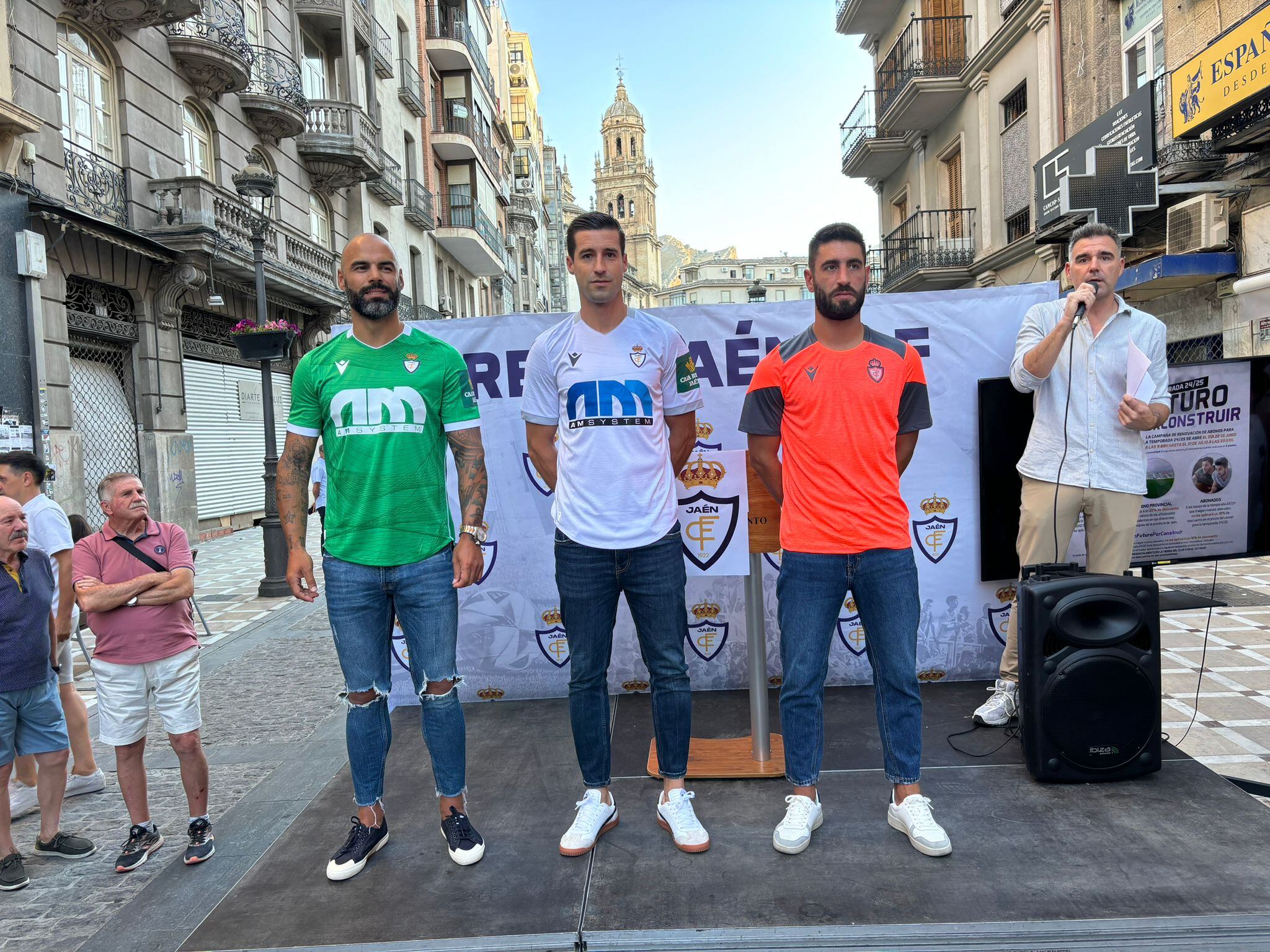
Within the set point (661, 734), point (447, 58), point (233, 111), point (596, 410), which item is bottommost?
point (661, 734)

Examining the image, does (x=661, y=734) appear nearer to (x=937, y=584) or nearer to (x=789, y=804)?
(x=789, y=804)

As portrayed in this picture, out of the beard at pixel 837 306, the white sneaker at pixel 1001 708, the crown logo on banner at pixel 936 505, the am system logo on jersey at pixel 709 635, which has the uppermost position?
the beard at pixel 837 306

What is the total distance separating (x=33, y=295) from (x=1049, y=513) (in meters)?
11.9

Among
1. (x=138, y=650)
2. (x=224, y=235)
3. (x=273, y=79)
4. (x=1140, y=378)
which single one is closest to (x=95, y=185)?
(x=224, y=235)

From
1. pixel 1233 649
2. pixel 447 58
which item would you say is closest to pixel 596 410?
pixel 1233 649

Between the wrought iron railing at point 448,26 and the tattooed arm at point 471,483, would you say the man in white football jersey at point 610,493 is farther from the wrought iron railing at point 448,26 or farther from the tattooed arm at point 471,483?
the wrought iron railing at point 448,26

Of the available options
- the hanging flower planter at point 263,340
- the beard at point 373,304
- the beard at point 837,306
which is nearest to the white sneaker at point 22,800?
the beard at point 373,304

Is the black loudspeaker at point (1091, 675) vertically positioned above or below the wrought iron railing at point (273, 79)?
below

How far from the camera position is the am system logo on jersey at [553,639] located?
477 centimetres

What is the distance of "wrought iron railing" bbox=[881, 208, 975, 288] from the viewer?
786 inches

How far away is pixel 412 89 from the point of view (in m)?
27.2

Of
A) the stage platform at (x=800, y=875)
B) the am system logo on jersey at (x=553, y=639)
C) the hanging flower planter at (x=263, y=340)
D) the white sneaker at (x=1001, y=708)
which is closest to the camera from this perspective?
the stage platform at (x=800, y=875)

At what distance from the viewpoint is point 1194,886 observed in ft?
8.64

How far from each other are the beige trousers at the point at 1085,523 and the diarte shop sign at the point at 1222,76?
8748 mm
